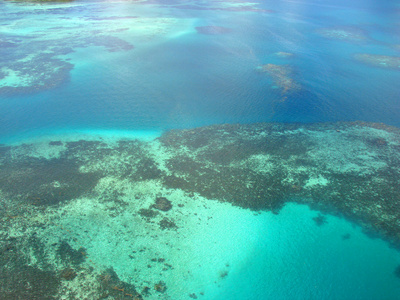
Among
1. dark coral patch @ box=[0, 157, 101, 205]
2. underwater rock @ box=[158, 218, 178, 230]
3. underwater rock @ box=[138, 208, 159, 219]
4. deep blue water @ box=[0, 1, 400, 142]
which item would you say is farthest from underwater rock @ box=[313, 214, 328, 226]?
dark coral patch @ box=[0, 157, 101, 205]

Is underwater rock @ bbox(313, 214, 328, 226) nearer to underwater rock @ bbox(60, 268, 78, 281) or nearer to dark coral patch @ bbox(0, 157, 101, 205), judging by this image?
underwater rock @ bbox(60, 268, 78, 281)

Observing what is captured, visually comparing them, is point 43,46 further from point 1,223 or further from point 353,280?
point 353,280

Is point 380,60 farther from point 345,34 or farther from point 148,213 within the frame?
point 148,213

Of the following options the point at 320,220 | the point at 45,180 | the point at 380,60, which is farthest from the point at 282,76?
the point at 45,180

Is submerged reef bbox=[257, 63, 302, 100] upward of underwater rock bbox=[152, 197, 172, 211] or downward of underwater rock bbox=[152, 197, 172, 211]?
upward

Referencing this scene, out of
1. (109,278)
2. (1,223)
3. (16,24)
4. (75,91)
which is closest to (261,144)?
(109,278)

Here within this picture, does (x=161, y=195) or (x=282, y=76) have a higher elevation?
(x=282, y=76)
